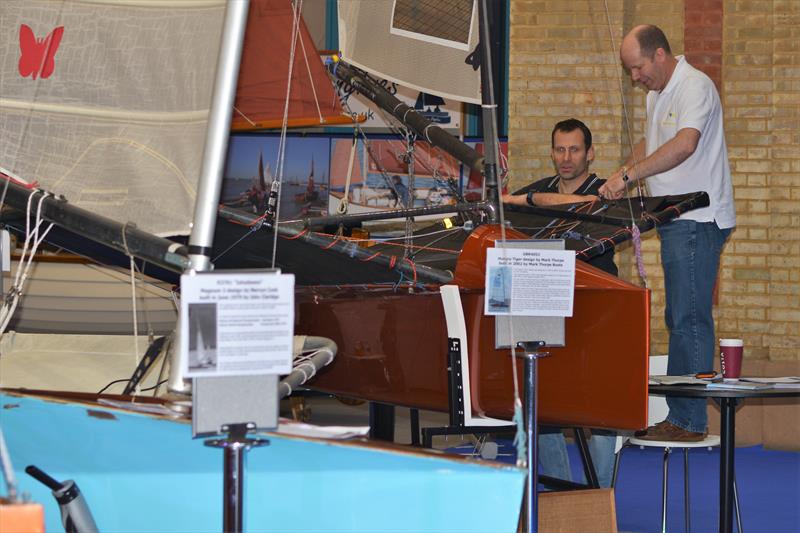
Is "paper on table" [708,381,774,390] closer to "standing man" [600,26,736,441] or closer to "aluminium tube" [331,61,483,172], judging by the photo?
"standing man" [600,26,736,441]

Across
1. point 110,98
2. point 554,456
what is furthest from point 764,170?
point 110,98

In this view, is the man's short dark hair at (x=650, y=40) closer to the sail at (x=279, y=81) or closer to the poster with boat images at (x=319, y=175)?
the sail at (x=279, y=81)

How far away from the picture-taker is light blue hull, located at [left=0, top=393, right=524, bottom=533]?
68.4 inches

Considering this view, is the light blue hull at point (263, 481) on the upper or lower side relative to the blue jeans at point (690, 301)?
lower

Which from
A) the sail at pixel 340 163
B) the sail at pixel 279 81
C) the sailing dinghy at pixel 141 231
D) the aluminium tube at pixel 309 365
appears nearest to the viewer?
the sailing dinghy at pixel 141 231

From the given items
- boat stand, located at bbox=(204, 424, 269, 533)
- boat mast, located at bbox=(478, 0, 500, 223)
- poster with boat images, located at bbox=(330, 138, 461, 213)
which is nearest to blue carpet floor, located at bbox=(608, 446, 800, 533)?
boat mast, located at bbox=(478, 0, 500, 223)

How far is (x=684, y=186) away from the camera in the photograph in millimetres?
4438

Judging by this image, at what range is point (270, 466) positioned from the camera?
5.94 feet

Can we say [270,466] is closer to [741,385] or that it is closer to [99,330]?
[741,385]

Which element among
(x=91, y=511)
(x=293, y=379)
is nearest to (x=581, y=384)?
(x=293, y=379)

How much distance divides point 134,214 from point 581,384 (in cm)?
138

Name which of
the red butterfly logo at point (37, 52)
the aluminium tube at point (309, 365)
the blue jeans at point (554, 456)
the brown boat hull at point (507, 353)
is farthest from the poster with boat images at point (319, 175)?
the red butterfly logo at point (37, 52)

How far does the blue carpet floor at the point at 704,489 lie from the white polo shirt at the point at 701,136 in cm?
137

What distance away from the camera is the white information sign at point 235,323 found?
65.0 inches
